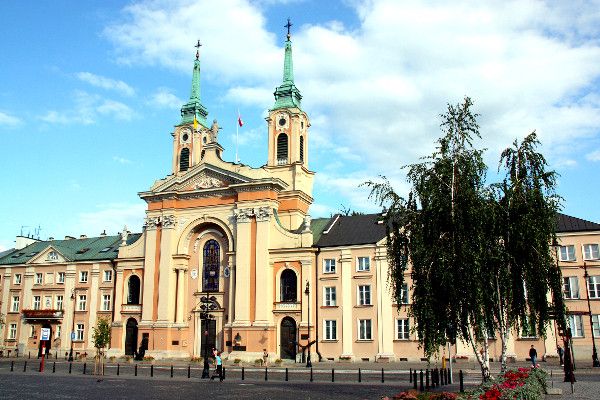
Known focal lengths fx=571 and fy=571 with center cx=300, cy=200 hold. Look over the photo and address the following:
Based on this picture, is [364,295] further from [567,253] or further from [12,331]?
[12,331]

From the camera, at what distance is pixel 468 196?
70.2 ft

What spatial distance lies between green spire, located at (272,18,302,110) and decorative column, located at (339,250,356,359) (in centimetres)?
1915

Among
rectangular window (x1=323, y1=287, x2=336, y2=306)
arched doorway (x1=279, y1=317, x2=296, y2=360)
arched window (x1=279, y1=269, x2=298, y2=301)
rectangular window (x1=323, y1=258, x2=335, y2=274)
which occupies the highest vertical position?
rectangular window (x1=323, y1=258, x2=335, y2=274)

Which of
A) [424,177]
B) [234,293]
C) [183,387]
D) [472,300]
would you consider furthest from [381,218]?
[234,293]

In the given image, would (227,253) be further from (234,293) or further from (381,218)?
(381,218)

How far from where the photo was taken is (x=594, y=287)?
44.8 m

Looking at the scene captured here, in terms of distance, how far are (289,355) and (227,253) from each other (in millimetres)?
11746

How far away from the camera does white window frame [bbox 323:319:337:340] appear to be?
169 feet

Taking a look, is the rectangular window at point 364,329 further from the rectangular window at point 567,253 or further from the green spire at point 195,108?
the green spire at point 195,108

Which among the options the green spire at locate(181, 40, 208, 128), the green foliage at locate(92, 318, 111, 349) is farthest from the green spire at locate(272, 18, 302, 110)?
the green foliage at locate(92, 318, 111, 349)

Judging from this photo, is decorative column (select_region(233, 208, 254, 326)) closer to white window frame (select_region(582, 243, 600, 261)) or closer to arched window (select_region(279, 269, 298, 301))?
arched window (select_region(279, 269, 298, 301))

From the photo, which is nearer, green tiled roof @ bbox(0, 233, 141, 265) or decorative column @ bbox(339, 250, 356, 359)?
decorative column @ bbox(339, 250, 356, 359)

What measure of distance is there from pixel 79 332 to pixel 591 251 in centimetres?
5103

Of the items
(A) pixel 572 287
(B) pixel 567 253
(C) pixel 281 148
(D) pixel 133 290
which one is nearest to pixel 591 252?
(B) pixel 567 253
